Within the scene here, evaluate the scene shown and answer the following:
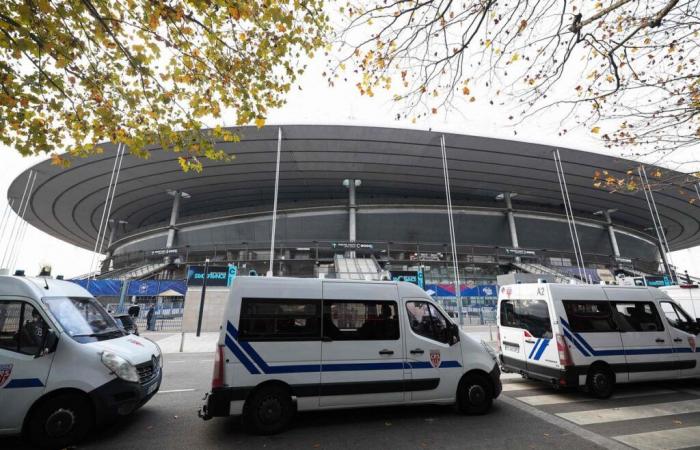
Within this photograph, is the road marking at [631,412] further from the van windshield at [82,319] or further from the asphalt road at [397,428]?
the van windshield at [82,319]

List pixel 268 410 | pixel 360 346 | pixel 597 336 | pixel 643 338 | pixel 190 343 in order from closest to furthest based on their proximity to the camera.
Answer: pixel 268 410
pixel 360 346
pixel 597 336
pixel 643 338
pixel 190 343

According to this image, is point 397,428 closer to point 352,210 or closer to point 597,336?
point 597,336

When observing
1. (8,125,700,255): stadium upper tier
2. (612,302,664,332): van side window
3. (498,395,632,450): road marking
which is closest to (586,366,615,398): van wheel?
(612,302,664,332): van side window

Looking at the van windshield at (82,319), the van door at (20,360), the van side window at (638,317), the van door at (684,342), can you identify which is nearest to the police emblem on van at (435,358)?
the van side window at (638,317)

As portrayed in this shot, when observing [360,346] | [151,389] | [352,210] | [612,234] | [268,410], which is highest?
[352,210]

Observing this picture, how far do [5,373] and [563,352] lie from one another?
8521 millimetres

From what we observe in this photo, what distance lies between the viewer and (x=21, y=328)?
4102 mm

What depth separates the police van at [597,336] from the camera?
609cm

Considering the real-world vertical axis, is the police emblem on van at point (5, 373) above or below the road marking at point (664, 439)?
above

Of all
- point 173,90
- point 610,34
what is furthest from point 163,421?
point 610,34

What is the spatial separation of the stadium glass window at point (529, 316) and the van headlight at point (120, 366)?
715cm

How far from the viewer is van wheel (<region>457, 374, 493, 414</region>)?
5148mm

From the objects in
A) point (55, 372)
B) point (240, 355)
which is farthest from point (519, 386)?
point (55, 372)

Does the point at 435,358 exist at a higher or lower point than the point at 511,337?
lower
